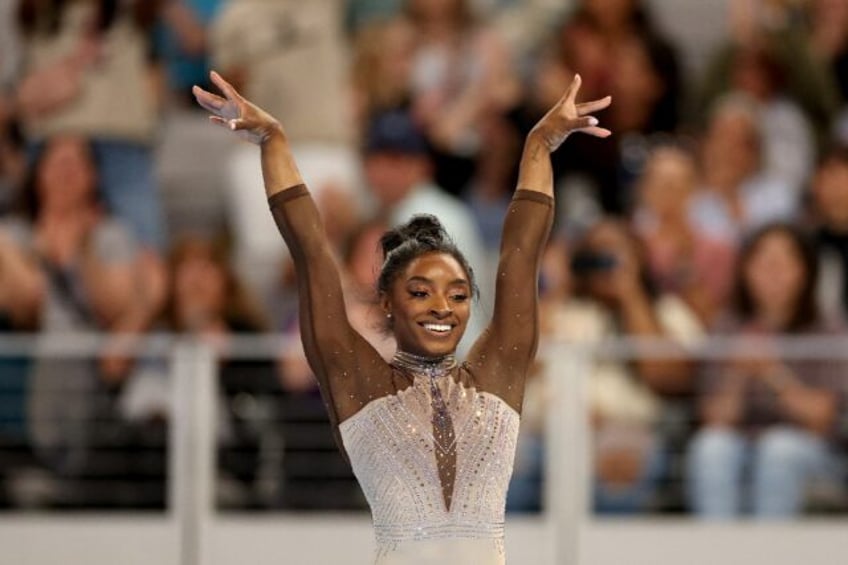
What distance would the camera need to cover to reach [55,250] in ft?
27.1

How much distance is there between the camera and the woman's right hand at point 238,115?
426cm

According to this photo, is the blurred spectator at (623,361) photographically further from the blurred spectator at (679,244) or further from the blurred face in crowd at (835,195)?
the blurred face in crowd at (835,195)

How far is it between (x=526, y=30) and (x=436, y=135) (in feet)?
2.72

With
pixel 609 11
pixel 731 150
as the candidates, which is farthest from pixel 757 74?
pixel 609 11

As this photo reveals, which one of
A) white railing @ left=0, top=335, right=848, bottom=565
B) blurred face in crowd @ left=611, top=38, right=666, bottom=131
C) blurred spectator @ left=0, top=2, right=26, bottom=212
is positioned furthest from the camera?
blurred spectator @ left=0, top=2, right=26, bottom=212

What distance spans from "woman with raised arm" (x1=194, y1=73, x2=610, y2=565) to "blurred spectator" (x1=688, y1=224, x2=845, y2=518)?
124 inches

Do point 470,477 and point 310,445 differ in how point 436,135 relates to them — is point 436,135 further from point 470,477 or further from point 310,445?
point 470,477

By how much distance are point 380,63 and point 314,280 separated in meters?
4.98

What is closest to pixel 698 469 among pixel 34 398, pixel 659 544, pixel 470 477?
pixel 659 544

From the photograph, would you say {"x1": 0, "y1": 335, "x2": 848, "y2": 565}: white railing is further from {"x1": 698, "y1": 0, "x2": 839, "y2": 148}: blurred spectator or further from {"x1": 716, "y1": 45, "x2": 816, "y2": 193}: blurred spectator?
{"x1": 698, "y1": 0, "x2": 839, "y2": 148}: blurred spectator

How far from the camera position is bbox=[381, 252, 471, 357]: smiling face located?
4223 mm

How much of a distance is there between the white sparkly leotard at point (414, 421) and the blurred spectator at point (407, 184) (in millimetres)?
3549

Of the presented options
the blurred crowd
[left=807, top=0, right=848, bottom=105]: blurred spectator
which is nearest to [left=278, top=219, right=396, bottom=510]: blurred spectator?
the blurred crowd

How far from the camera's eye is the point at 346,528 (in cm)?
738
